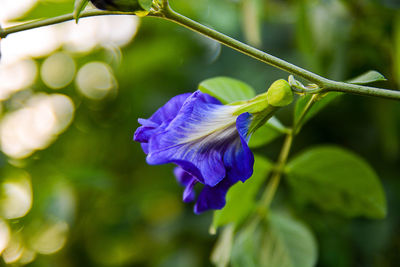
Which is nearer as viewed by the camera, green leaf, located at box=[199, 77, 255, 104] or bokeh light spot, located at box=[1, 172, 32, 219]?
green leaf, located at box=[199, 77, 255, 104]

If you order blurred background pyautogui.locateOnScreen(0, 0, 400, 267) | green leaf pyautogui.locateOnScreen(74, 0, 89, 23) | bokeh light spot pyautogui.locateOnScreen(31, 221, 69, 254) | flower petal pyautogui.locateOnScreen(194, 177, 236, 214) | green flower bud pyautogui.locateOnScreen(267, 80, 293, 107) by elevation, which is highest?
green leaf pyautogui.locateOnScreen(74, 0, 89, 23)

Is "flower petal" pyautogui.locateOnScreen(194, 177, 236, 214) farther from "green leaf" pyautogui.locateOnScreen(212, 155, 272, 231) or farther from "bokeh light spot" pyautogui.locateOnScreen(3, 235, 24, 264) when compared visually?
"bokeh light spot" pyautogui.locateOnScreen(3, 235, 24, 264)

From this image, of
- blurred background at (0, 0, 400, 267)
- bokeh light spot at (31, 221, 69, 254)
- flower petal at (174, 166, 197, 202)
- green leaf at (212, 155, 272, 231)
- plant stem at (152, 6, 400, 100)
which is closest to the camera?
plant stem at (152, 6, 400, 100)

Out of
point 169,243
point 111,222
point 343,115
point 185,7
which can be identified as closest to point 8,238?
point 111,222

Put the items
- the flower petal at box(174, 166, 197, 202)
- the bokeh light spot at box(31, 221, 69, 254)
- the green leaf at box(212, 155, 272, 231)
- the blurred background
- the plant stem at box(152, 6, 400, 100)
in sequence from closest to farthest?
the plant stem at box(152, 6, 400, 100) < the flower petal at box(174, 166, 197, 202) < the green leaf at box(212, 155, 272, 231) < the blurred background < the bokeh light spot at box(31, 221, 69, 254)

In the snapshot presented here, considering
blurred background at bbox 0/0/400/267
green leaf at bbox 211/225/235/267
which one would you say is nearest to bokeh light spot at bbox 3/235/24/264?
blurred background at bbox 0/0/400/267

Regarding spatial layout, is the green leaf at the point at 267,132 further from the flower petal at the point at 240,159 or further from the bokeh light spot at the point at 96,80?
the bokeh light spot at the point at 96,80

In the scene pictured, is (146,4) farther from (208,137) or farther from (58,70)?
(58,70)
